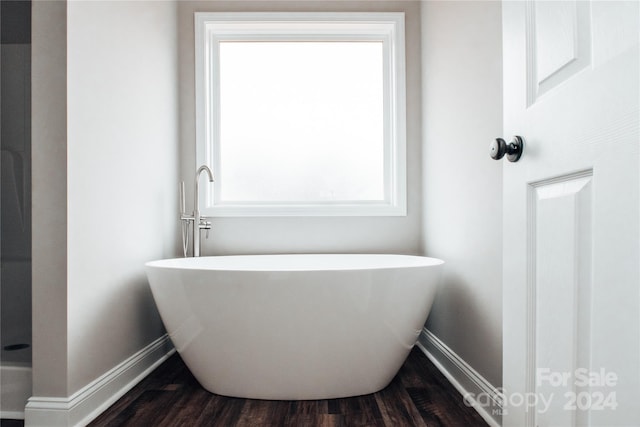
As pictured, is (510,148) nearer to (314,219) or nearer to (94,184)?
(94,184)

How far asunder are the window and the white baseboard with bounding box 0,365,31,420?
4.58 feet

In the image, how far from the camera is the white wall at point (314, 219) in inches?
110

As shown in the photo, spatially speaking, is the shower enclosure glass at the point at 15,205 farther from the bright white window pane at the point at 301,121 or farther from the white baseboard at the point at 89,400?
the bright white window pane at the point at 301,121

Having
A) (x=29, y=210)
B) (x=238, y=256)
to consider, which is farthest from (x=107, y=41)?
(x=238, y=256)

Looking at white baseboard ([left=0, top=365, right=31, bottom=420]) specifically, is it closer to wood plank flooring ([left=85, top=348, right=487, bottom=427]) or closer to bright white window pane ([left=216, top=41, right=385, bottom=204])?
wood plank flooring ([left=85, top=348, right=487, bottom=427])

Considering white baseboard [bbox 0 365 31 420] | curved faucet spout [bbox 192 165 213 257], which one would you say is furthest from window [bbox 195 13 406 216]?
white baseboard [bbox 0 365 31 420]

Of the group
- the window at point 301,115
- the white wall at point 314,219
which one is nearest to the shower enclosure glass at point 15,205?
the white wall at point 314,219

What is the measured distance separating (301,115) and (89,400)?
1936 millimetres

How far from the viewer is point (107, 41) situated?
1.96 meters

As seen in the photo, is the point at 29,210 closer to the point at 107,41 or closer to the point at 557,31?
the point at 107,41

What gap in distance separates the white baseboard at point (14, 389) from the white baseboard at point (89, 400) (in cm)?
9

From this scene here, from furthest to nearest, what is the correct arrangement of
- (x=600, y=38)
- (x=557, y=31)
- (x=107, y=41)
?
(x=107, y=41) → (x=557, y=31) → (x=600, y=38)

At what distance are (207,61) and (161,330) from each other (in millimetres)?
1586

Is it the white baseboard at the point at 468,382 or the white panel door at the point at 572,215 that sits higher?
the white panel door at the point at 572,215
